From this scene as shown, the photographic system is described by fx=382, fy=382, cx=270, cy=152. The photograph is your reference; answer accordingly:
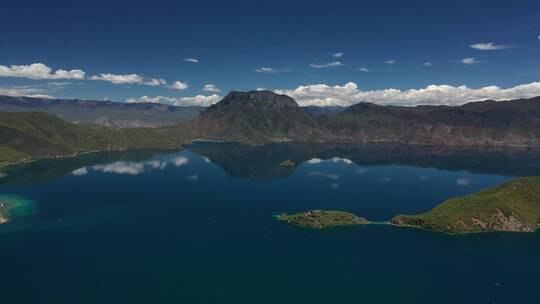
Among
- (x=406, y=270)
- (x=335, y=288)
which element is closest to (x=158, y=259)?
(x=335, y=288)

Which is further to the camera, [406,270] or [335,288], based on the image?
[406,270]

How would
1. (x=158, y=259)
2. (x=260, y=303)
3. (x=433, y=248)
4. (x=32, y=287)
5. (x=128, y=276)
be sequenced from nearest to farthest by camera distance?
(x=260, y=303) < (x=32, y=287) < (x=128, y=276) < (x=158, y=259) < (x=433, y=248)

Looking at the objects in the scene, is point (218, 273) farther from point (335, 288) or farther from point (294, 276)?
point (335, 288)

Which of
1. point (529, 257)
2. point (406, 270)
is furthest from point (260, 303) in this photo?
point (529, 257)

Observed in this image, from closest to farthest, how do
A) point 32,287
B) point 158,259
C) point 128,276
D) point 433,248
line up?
point 32,287 < point 128,276 < point 158,259 < point 433,248

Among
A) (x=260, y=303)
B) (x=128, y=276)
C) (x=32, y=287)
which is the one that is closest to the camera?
(x=260, y=303)

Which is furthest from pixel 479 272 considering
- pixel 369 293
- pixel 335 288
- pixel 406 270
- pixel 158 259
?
pixel 158 259

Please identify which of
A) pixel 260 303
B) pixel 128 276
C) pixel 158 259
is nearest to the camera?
pixel 260 303

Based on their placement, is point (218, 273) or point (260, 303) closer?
point (260, 303)

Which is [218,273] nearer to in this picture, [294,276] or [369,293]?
[294,276]
